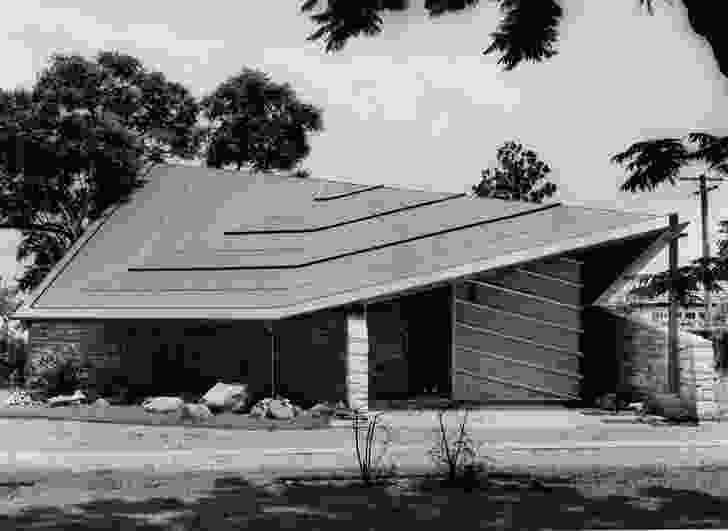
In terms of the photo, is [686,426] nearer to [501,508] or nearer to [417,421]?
[417,421]

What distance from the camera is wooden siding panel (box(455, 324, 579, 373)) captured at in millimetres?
20641

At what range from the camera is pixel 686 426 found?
668 inches

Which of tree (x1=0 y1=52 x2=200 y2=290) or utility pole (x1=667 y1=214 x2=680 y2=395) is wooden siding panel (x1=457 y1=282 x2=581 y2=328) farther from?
tree (x1=0 y1=52 x2=200 y2=290)

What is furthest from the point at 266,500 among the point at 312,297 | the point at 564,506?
the point at 312,297

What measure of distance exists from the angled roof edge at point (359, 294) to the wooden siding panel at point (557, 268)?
153 centimetres

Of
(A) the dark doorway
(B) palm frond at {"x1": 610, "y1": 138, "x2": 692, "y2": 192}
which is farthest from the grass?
(B) palm frond at {"x1": 610, "y1": 138, "x2": 692, "y2": 192}

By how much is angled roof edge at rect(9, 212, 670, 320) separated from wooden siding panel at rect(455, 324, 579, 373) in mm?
2441

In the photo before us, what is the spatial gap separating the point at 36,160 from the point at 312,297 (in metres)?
13.5

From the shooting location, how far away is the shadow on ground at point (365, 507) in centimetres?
810

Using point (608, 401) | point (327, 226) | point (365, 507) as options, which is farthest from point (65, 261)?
point (365, 507)

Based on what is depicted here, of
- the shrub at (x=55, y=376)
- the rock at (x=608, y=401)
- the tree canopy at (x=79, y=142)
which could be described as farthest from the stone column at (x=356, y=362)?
the tree canopy at (x=79, y=142)

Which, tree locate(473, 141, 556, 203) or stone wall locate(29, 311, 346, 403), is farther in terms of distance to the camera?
tree locate(473, 141, 556, 203)

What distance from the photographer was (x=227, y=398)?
17.7 meters

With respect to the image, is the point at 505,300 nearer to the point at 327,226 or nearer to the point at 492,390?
the point at 492,390
